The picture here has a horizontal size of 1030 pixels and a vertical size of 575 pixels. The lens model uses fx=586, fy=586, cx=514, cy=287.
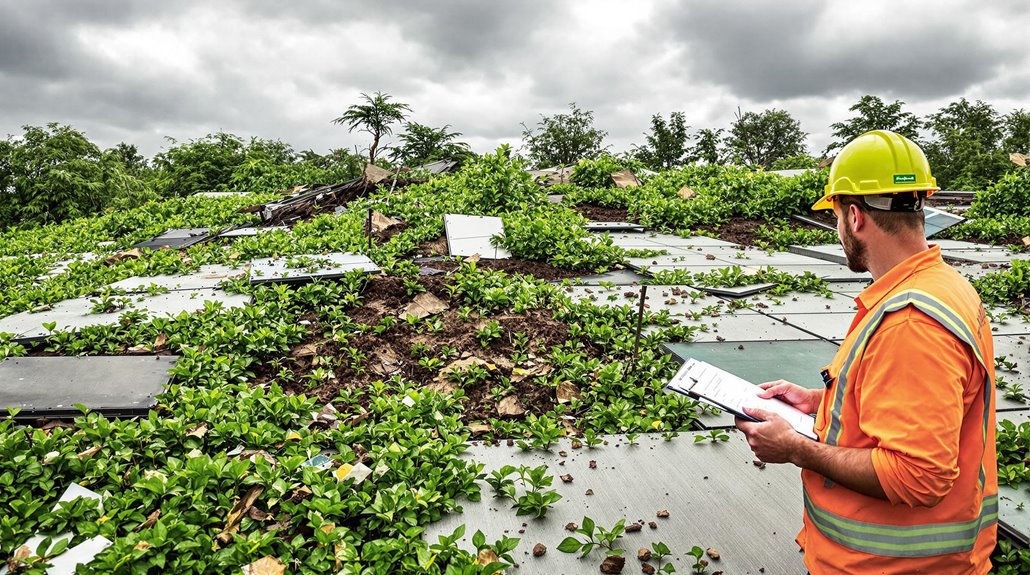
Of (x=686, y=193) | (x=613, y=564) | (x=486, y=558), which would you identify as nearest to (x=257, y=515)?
(x=486, y=558)

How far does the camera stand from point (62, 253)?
9.67 meters

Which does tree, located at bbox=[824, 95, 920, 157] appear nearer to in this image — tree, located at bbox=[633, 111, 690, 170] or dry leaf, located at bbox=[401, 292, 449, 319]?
tree, located at bbox=[633, 111, 690, 170]

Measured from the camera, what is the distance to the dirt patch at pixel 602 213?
11758 millimetres

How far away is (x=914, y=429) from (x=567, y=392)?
2821mm

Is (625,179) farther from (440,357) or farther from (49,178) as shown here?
(49,178)

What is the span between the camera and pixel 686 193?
13.1 metres

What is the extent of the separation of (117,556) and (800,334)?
4.95 meters

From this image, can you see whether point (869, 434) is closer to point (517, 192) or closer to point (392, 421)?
point (392, 421)

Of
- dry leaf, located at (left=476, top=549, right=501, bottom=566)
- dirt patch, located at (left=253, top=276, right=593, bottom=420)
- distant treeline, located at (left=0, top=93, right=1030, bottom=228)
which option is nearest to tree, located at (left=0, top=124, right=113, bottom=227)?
distant treeline, located at (left=0, top=93, right=1030, bottom=228)

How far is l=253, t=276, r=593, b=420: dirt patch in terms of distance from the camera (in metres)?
4.15

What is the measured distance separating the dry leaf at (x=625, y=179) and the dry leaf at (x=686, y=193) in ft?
4.08

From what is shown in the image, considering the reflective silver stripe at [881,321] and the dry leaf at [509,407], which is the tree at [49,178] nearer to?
the dry leaf at [509,407]

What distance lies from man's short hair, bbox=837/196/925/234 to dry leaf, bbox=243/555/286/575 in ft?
8.09

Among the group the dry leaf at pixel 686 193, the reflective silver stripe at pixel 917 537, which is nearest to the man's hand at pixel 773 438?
the reflective silver stripe at pixel 917 537
